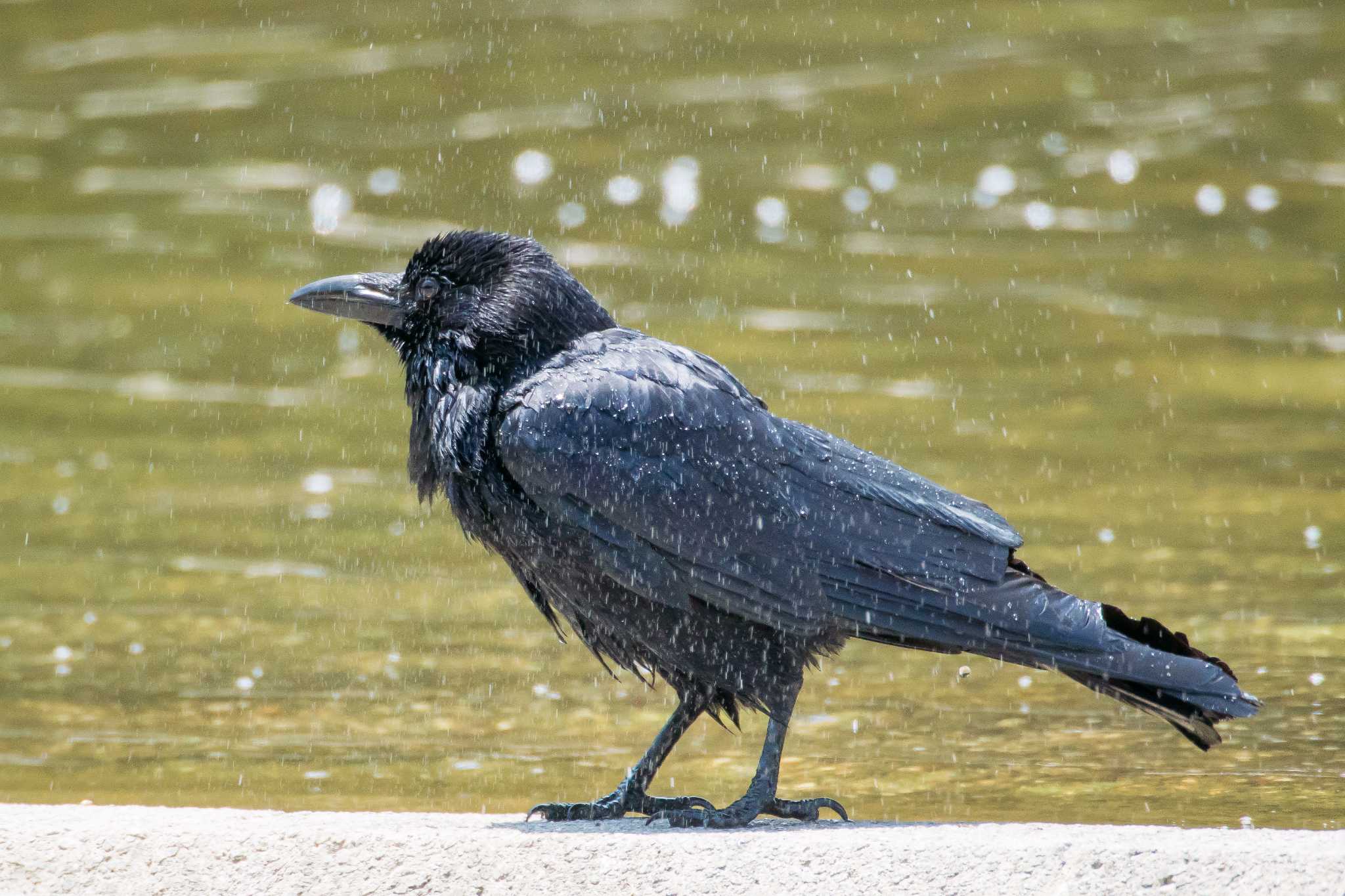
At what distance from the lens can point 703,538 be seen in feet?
17.1

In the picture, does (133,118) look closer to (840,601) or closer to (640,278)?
(640,278)

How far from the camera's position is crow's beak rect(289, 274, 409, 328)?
566 centimetres

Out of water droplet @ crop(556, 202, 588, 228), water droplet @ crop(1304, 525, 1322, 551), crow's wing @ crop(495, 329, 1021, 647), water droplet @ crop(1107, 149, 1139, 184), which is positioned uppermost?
water droplet @ crop(1107, 149, 1139, 184)

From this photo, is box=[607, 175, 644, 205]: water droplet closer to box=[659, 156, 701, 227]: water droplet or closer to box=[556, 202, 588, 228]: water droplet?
box=[659, 156, 701, 227]: water droplet

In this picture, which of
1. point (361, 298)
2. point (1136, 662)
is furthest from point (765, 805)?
point (361, 298)

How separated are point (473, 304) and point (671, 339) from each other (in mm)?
7260

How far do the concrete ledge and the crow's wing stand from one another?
0.58 m

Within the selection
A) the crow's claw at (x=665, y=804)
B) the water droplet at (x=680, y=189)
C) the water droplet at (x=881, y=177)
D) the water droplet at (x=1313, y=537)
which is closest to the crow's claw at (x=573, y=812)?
the crow's claw at (x=665, y=804)

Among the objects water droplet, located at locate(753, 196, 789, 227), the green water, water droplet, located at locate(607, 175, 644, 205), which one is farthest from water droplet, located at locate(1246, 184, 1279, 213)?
water droplet, located at locate(607, 175, 644, 205)

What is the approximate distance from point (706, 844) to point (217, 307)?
1030 cm

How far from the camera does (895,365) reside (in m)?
12.4

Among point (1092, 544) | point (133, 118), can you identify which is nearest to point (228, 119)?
point (133, 118)

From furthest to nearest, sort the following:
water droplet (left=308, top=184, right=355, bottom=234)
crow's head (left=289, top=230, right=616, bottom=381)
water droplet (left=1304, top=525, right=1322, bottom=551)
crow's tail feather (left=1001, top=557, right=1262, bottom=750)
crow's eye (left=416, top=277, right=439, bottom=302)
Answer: water droplet (left=308, top=184, right=355, bottom=234) < water droplet (left=1304, top=525, right=1322, bottom=551) < crow's eye (left=416, top=277, right=439, bottom=302) < crow's head (left=289, top=230, right=616, bottom=381) < crow's tail feather (left=1001, top=557, right=1262, bottom=750)

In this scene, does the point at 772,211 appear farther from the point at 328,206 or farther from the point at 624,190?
the point at 328,206
